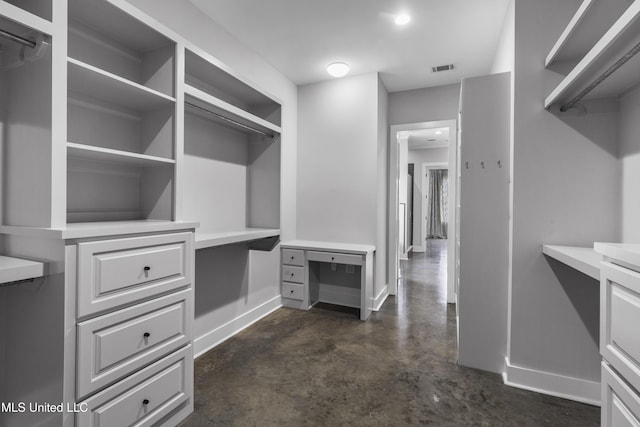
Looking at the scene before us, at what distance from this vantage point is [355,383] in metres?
1.98

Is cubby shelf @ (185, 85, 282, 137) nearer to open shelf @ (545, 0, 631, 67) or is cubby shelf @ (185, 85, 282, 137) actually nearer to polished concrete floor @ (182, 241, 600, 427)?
polished concrete floor @ (182, 241, 600, 427)

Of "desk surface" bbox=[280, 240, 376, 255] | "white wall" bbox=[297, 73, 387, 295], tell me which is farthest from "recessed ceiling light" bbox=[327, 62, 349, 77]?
"desk surface" bbox=[280, 240, 376, 255]

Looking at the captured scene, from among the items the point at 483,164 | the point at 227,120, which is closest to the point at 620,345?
the point at 483,164

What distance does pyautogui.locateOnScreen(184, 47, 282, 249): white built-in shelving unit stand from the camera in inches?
85.4

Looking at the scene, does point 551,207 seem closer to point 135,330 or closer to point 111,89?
point 135,330

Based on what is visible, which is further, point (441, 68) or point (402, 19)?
point (441, 68)

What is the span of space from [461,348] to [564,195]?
126cm

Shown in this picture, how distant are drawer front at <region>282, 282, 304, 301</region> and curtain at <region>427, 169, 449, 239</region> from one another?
741 centimetres

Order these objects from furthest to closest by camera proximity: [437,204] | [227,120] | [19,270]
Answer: [437,204], [227,120], [19,270]

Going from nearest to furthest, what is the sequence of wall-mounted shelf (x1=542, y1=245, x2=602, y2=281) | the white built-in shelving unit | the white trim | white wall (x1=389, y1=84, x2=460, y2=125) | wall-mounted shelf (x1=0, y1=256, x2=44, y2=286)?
wall-mounted shelf (x1=0, y1=256, x2=44, y2=286)
wall-mounted shelf (x1=542, y1=245, x2=602, y2=281)
the white built-in shelving unit
the white trim
white wall (x1=389, y1=84, x2=460, y2=125)

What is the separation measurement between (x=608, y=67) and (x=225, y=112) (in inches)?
92.9

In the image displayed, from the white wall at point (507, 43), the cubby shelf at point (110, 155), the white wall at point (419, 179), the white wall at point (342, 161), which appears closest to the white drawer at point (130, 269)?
the cubby shelf at point (110, 155)

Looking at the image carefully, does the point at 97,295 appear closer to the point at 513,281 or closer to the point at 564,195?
the point at 513,281

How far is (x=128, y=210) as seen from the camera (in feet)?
6.06
